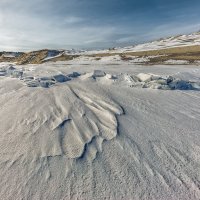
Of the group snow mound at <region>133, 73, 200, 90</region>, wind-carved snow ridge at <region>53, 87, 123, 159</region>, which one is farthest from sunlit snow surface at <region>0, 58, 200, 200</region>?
snow mound at <region>133, 73, 200, 90</region>

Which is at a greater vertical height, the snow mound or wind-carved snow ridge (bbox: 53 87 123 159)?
wind-carved snow ridge (bbox: 53 87 123 159)

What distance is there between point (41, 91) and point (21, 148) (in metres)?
2.80

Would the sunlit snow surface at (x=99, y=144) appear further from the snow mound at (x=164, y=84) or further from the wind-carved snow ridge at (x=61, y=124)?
the snow mound at (x=164, y=84)

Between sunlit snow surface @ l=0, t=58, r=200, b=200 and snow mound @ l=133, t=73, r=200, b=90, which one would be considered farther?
snow mound @ l=133, t=73, r=200, b=90

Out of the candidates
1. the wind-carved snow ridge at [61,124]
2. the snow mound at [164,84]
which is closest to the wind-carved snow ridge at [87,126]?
the wind-carved snow ridge at [61,124]

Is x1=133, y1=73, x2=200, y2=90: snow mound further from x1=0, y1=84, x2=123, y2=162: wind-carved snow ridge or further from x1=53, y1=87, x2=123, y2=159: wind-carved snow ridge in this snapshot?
x1=53, y1=87, x2=123, y2=159: wind-carved snow ridge

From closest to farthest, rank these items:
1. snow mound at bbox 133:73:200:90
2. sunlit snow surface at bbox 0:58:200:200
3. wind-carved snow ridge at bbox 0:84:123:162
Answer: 1. sunlit snow surface at bbox 0:58:200:200
2. wind-carved snow ridge at bbox 0:84:123:162
3. snow mound at bbox 133:73:200:90

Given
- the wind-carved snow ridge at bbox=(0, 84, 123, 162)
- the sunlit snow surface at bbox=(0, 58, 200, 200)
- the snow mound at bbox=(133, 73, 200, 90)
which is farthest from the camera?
the snow mound at bbox=(133, 73, 200, 90)

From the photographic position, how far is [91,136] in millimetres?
4227

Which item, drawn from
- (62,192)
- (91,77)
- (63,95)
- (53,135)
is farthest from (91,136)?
(91,77)

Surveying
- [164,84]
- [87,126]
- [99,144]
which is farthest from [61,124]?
[164,84]

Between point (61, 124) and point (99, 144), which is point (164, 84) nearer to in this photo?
point (61, 124)

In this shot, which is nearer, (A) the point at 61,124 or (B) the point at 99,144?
(B) the point at 99,144

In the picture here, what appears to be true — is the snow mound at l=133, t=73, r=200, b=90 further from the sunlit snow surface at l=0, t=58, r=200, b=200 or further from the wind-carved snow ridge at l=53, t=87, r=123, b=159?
the wind-carved snow ridge at l=53, t=87, r=123, b=159
